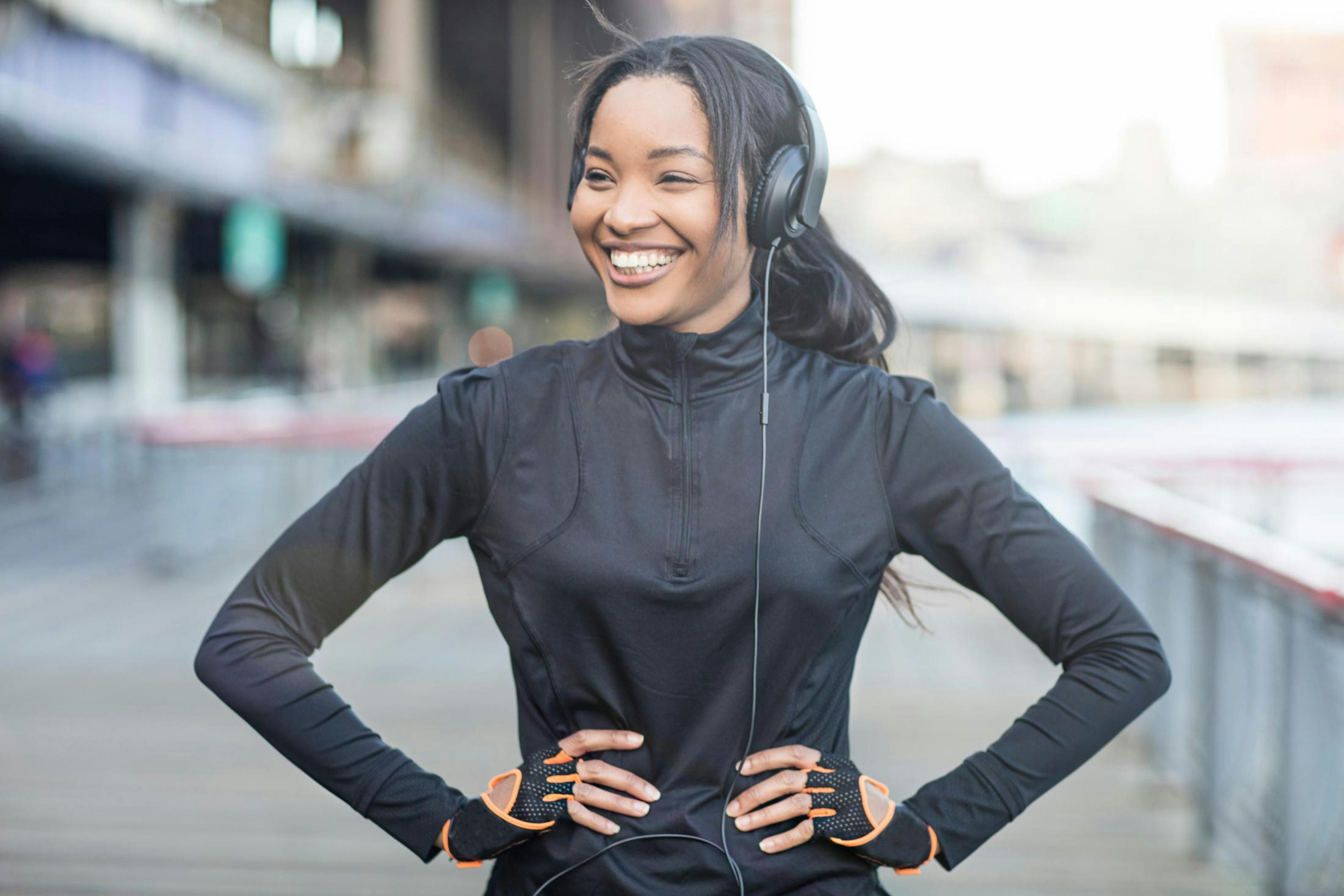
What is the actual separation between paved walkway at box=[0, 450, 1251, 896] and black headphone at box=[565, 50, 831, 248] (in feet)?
2.96

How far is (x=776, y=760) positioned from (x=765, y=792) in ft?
0.12

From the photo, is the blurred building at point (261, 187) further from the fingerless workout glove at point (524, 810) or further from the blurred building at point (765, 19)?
the blurred building at point (765, 19)

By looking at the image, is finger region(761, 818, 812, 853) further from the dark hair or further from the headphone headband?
the headphone headband

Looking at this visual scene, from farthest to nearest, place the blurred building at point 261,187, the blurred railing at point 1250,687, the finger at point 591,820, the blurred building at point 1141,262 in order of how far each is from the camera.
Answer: the blurred building at point 1141,262, the blurred building at point 261,187, the blurred railing at point 1250,687, the finger at point 591,820

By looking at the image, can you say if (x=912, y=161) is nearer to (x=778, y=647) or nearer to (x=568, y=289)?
(x=568, y=289)

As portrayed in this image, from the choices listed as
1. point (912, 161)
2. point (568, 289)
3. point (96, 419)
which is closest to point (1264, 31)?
point (912, 161)

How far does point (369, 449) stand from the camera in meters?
8.49

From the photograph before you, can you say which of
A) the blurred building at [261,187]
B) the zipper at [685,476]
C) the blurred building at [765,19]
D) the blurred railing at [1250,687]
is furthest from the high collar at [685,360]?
the blurred building at [765,19]

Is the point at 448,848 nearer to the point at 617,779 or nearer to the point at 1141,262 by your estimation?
the point at 617,779

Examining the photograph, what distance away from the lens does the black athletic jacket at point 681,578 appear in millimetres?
1423

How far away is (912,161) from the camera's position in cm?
7262

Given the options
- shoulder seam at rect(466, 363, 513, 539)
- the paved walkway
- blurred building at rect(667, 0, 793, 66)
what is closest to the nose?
shoulder seam at rect(466, 363, 513, 539)

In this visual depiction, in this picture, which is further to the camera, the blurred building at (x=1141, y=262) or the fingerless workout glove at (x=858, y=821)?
the blurred building at (x=1141, y=262)

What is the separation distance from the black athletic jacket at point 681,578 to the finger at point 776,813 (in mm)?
20
